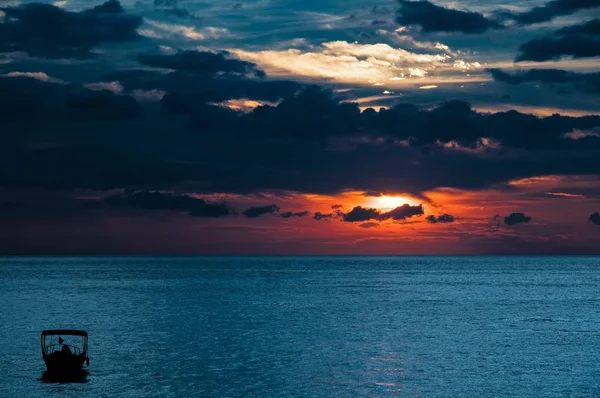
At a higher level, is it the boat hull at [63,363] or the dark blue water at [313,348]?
the boat hull at [63,363]

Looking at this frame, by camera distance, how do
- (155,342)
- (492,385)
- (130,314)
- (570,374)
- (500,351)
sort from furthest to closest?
Result: (130,314) → (155,342) → (500,351) → (570,374) → (492,385)

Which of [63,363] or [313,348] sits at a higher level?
[63,363]

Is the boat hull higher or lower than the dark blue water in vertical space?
higher

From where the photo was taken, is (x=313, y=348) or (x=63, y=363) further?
(x=313, y=348)

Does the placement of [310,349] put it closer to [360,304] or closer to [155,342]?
[155,342]

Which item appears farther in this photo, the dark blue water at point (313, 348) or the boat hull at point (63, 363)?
the boat hull at point (63, 363)

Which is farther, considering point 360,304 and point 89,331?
point 360,304

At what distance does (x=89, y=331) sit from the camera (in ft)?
325

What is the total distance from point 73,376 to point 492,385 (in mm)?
36352

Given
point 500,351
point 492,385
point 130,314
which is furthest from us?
point 130,314

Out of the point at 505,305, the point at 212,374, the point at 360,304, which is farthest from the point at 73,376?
the point at 505,305

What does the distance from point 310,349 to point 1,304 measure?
84.4 meters

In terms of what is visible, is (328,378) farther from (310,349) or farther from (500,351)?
(500,351)

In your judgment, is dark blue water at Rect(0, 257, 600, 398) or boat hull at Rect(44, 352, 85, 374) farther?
boat hull at Rect(44, 352, 85, 374)
